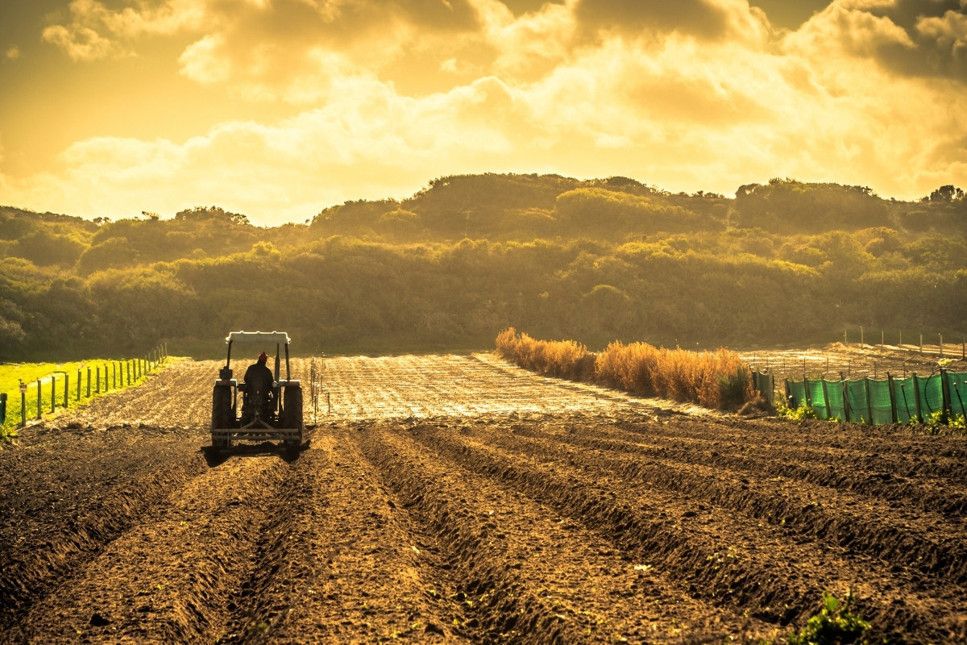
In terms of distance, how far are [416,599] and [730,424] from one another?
16.8 m

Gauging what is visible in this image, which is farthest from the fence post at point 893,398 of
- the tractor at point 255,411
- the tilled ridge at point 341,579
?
the tractor at point 255,411

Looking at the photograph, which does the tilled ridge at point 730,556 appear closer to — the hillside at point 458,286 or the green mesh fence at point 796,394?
the green mesh fence at point 796,394

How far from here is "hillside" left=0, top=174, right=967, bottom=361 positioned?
73500 millimetres

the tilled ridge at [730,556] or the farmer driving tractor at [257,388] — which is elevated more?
the farmer driving tractor at [257,388]

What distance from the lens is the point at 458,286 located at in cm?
8931

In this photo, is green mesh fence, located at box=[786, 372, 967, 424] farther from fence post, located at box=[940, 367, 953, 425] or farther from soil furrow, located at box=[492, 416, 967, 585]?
soil furrow, located at box=[492, 416, 967, 585]

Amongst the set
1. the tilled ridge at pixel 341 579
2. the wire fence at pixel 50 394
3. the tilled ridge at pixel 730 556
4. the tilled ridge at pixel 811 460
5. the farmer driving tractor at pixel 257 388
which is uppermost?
the farmer driving tractor at pixel 257 388

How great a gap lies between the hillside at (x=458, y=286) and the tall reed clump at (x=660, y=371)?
2579cm

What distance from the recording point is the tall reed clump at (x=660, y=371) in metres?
27.8

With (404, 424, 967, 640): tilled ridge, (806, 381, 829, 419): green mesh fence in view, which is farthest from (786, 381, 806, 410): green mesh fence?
(404, 424, 967, 640): tilled ridge

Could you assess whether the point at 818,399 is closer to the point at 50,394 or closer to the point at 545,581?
the point at 545,581

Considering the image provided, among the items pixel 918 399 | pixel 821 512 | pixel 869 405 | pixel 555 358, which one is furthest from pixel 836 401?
pixel 555 358

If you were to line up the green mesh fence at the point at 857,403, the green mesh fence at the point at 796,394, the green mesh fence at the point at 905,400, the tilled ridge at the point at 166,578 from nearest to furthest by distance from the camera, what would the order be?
the tilled ridge at the point at 166,578 → the green mesh fence at the point at 905,400 → the green mesh fence at the point at 857,403 → the green mesh fence at the point at 796,394

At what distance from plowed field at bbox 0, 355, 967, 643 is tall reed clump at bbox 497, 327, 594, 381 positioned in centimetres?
2099
